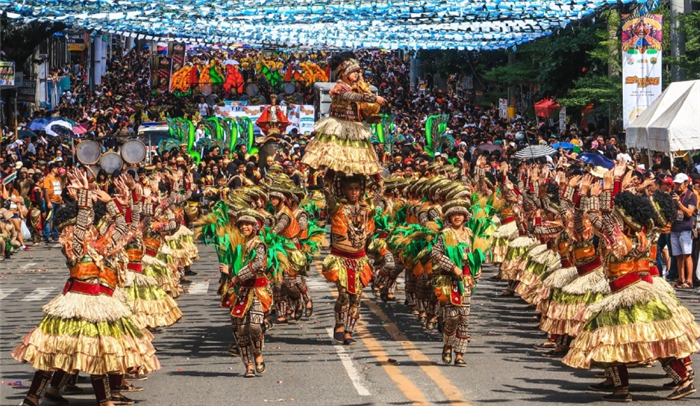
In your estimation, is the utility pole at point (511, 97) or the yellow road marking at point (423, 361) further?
the utility pole at point (511, 97)

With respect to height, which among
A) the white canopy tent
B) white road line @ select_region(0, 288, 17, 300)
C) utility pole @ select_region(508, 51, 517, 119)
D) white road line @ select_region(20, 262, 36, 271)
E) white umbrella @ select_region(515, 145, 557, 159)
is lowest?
white road line @ select_region(0, 288, 17, 300)

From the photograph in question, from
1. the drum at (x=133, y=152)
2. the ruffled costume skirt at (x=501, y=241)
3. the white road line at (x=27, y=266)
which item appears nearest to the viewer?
the ruffled costume skirt at (x=501, y=241)

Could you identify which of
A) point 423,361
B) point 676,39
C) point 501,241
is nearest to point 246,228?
point 423,361

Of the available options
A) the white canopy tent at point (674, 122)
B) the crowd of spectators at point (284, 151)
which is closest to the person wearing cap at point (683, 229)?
the crowd of spectators at point (284, 151)

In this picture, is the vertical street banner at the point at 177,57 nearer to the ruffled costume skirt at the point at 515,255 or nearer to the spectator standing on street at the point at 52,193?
the spectator standing on street at the point at 52,193

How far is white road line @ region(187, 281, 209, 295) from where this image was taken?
72.4 ft

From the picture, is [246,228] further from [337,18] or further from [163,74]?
[163,74]

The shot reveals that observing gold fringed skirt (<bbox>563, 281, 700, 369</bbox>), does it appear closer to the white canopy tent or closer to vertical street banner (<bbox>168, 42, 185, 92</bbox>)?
the white canopy tent

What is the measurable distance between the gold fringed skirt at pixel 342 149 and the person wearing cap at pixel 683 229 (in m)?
7.13

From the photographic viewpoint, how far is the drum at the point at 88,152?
31.3 m

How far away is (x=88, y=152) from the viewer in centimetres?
3162

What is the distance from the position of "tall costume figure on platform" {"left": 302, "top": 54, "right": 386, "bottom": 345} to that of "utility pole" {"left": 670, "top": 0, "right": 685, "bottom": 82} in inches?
723

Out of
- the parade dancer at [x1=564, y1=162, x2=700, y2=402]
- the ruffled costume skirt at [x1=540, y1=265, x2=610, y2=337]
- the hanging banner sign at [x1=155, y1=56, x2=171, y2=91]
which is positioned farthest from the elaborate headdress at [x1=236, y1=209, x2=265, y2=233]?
the hanging banner sign at [x1=155, y1=56, x2=171, y2=91]

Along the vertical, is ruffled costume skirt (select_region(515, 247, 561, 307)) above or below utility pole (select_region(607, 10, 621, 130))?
below
